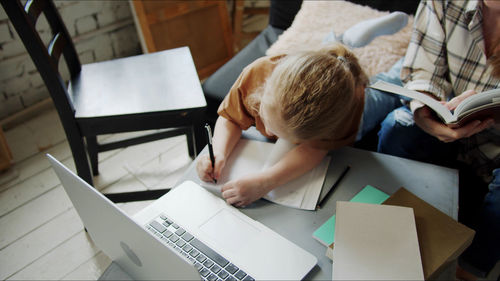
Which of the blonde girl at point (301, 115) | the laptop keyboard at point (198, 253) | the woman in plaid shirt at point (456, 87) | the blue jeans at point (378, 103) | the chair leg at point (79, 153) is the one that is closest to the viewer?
the laptop keyboard at point (198, 253)

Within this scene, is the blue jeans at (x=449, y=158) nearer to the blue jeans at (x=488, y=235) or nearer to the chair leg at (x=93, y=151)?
the blue jeans at (x=488, y=235)

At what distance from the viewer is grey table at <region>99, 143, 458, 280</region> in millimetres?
784

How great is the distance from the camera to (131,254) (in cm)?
66

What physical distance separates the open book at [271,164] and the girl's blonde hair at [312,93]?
11 centimetres

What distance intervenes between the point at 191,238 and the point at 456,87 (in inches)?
40.4

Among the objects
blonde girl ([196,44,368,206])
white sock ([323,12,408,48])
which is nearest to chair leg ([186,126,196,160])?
blonde girl ([196,44,368,206])

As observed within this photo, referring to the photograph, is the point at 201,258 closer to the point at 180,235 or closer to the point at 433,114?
the point at 180,235

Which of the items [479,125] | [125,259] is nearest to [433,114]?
[479,125]

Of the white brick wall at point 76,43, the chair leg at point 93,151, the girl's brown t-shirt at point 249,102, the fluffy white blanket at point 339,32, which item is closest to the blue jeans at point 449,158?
the girl's brown t-shirt at point 249,102

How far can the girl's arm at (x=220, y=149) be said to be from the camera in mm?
908

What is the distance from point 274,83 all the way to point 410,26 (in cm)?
101

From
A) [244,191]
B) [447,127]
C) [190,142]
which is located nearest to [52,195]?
[190,142]

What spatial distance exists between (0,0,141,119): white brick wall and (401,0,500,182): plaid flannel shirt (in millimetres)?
1726

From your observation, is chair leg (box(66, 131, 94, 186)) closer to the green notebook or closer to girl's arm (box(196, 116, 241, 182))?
girl's arm (box(196, 116, 241, 182))
